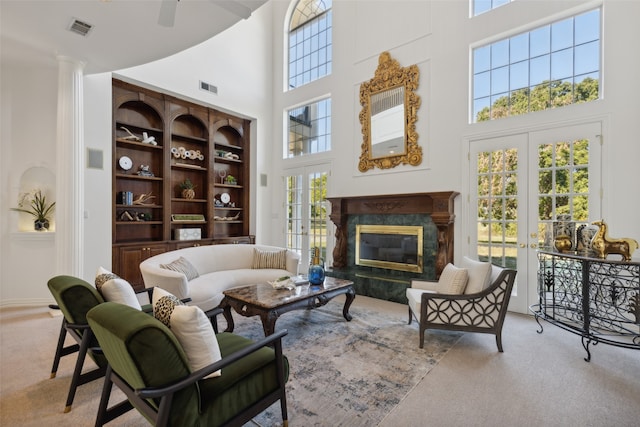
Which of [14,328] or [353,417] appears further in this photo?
[14,328]

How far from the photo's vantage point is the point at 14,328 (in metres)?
3.47

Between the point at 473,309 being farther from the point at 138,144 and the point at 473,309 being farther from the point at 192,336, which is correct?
the point at 138,144

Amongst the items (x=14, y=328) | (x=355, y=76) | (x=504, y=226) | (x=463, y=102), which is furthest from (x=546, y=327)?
(x=14, y=328)

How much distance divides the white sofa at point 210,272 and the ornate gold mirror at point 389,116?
2.40 metres

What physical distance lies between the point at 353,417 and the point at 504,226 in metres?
3.50

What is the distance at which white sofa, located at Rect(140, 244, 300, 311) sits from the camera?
3.31 meters

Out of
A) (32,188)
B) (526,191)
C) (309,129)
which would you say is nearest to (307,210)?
(309,129)

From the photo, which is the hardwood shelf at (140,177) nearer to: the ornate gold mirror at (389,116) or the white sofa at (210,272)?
the white sofa at (210,272)

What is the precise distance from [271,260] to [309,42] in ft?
16.6

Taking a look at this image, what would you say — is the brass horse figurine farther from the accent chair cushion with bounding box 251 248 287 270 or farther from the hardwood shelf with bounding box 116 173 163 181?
the hardwood shelf with bounding box 116 173 163 181

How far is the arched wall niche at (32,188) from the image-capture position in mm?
4348

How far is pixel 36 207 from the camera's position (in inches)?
174

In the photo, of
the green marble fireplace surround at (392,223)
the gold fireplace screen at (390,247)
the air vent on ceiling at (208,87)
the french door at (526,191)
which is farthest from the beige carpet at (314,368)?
the air vent on ceiling at (208,87)

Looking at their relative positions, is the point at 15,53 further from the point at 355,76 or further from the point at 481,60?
the point at 481,60
